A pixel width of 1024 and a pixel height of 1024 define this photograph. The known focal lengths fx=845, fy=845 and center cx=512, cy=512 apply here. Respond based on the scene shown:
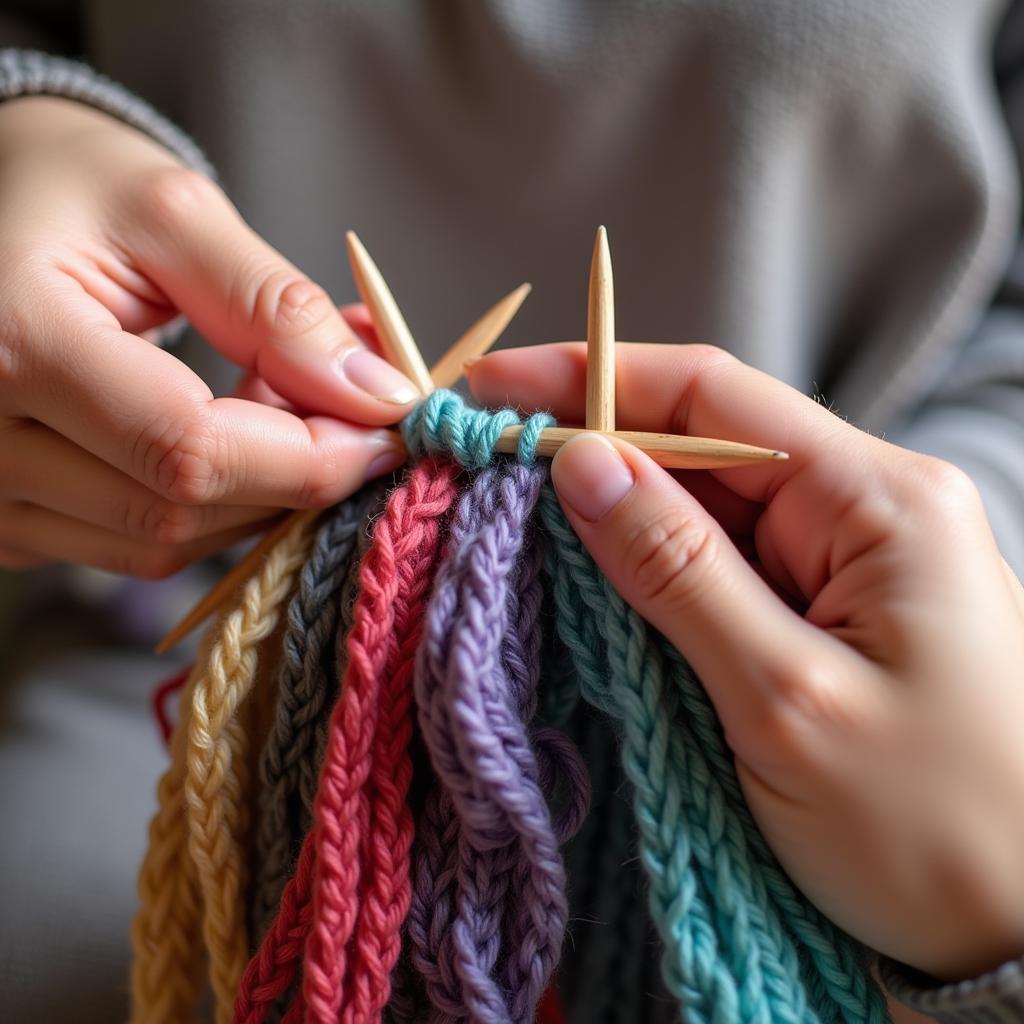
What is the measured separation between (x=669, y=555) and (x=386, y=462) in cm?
25

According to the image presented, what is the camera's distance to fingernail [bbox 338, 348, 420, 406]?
62 cm

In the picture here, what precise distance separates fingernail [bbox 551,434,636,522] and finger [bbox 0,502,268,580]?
0.32 m

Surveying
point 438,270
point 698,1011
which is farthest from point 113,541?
point 698,1011

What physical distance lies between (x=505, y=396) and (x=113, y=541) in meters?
0.36

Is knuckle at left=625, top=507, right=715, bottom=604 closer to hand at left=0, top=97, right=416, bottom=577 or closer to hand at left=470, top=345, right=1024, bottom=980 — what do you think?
hand at left=470, top=345, right=1024, bottom=980

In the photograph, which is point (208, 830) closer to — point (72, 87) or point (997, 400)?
point (72, 87)

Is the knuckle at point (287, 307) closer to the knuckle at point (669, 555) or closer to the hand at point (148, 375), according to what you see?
the hand at point (148, 375)

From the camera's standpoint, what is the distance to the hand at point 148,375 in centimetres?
59

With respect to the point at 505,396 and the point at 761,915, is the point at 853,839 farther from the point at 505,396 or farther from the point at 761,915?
the point at 505,396

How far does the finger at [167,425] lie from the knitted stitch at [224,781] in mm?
78

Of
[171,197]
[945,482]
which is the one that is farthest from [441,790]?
[171,197]

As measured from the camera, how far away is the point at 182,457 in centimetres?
58

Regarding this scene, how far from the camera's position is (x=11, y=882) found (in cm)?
77

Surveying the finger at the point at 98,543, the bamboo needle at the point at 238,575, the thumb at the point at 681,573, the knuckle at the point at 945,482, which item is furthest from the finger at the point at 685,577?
the finger at the point at 98,543
